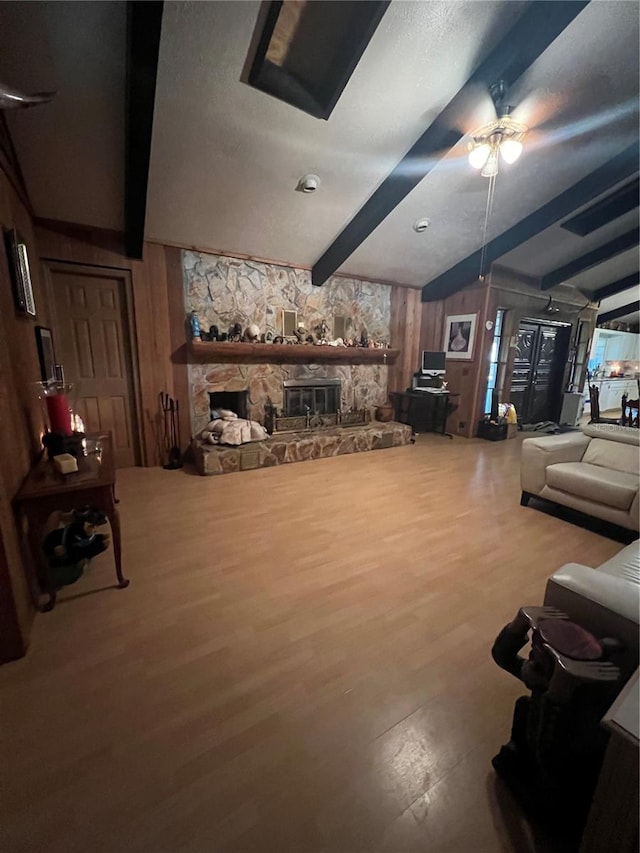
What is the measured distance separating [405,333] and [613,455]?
3517 mm

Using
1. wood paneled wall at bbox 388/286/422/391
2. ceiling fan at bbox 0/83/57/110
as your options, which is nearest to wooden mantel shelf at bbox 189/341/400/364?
wood paneled wall at bbox 388/286/422/391

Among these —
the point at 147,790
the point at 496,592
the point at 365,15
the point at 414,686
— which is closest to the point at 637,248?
the point at 365,15

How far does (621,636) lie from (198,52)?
10.9 ft

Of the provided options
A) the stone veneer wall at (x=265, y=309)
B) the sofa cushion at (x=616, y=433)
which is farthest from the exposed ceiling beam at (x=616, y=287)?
the sofa cushion at (x=616, y=433)

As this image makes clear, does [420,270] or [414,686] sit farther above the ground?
[420,270]

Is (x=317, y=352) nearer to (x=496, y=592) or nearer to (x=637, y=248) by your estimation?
(x=496, y=592)

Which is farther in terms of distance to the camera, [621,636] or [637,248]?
[637,248]

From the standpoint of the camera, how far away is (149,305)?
11.9 feet

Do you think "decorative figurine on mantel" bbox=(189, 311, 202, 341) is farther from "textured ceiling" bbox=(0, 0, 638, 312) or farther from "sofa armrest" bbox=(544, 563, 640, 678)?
"sofa armrest" bbox=(544, 563, 640, 678)

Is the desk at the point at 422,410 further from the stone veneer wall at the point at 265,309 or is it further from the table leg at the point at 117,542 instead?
the table leg at the point at 117,542

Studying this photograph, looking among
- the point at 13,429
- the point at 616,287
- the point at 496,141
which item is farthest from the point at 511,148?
the point at 616,287

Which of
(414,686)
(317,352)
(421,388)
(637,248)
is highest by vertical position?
(637,248)

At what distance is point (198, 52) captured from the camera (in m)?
1.90

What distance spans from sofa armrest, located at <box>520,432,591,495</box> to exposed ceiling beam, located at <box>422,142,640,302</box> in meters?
2.57
